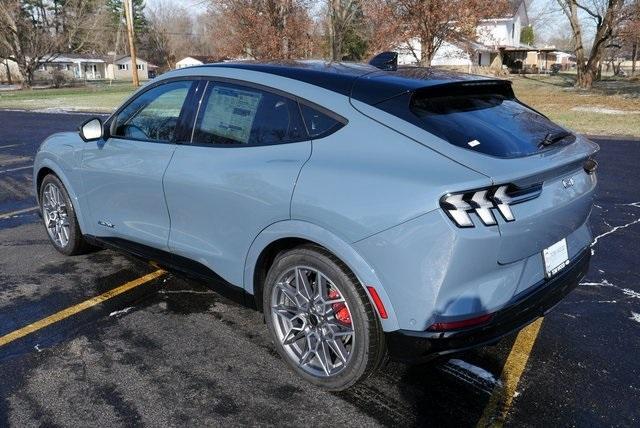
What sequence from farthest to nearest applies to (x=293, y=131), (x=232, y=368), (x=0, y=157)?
(x=0, y=157) < (x=232, y=368) < (x=293, y=131)

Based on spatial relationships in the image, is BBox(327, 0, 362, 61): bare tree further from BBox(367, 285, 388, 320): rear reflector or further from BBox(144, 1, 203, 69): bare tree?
BBox(144, 1, 203, 69): bare tree

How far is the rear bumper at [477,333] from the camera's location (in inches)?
96.6

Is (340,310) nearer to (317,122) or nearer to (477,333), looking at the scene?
(477,333)

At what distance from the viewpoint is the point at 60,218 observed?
192 inches

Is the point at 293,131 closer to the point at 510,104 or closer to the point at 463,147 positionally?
the point at 463,147

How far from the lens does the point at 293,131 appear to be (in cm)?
294

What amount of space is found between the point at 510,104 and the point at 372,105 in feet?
3.45

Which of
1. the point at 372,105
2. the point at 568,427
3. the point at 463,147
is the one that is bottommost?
the point at 568,427

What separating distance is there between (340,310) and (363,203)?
25.3 inches

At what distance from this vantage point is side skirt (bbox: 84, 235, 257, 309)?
3.28m

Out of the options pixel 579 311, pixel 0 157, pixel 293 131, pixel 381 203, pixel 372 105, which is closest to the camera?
pixel 381 203

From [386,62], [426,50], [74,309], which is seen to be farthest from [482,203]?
[426,50]

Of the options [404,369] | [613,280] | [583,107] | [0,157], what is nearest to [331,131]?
[404,369]

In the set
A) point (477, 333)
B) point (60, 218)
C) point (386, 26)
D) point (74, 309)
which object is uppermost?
point (386, 26)
